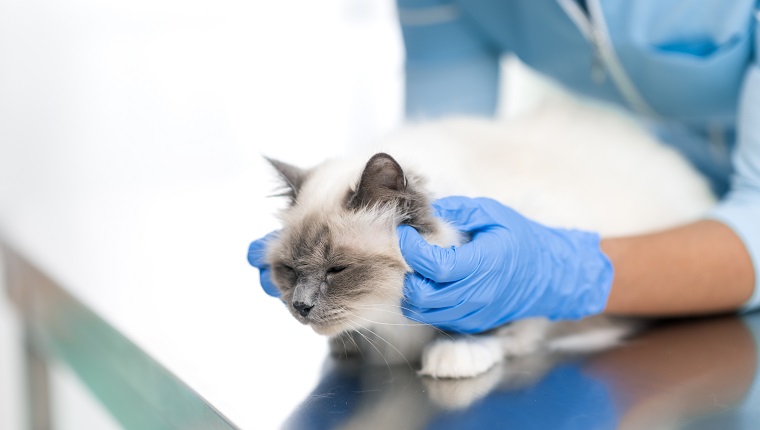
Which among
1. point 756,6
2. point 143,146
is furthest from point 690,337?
point 143,146

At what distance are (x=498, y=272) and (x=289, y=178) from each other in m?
0.38

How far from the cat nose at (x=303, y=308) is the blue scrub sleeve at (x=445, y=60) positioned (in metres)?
1.23

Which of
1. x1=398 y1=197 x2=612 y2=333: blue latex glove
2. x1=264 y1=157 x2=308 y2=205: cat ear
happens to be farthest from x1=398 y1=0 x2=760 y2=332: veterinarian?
x1=264 y1=157 x2=308 y2=205: cat ear

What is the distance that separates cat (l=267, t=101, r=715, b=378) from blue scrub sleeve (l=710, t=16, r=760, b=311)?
0.45 feet

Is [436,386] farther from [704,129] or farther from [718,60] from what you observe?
[704,129]

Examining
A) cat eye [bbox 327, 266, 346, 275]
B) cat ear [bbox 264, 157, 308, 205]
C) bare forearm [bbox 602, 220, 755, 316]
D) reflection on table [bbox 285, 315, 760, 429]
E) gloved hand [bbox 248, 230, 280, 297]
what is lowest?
reflection on table [bbox 285, 315, 760, 429]

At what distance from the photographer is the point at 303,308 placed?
101 cm

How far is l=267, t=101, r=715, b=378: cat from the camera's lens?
1.01m

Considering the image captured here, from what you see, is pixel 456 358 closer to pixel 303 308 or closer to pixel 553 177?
pixel 303 308

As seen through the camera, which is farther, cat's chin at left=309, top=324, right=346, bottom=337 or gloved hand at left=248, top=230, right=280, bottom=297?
gloved hand at left=248, top=230, right=280, bottom=297

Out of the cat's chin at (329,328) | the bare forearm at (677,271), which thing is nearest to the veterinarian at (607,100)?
the bare forearm at (677,271)

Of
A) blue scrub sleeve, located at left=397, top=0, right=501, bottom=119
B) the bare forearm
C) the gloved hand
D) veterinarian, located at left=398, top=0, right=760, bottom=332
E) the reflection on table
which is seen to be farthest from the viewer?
blue scrub sleeve, located at left=397, top=0, right=501, bottom=119

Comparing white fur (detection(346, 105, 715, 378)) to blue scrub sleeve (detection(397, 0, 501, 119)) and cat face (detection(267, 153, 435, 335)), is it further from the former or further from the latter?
blue scrub sleeve (detection(397, 0, 501, 119))

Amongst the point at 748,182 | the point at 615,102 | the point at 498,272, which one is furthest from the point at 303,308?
the point at 615,102
